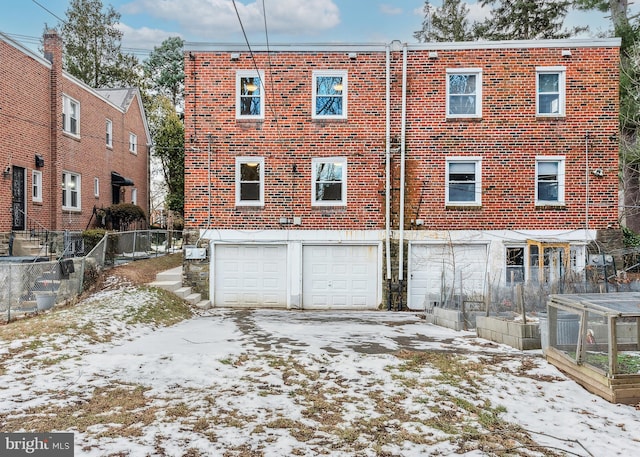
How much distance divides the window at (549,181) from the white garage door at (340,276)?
5.60 metres

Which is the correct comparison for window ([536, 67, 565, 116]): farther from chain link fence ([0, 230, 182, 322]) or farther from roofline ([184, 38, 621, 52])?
chain link fence ([0, 230, 182, 322])

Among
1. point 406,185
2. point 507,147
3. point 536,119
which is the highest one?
point 536,119

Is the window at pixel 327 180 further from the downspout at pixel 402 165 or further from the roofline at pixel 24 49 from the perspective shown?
the roofline at pixel 24 49

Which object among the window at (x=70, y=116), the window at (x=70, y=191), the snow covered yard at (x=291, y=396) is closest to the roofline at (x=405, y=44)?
the window at (x=70, y=116)

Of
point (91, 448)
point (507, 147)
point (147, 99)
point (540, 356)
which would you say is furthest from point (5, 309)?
point (147, 99)

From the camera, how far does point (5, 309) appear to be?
31.7ft

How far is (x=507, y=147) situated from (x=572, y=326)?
27.5 feet

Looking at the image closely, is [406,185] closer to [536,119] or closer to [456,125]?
[456,125]

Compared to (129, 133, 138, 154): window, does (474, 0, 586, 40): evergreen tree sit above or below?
above

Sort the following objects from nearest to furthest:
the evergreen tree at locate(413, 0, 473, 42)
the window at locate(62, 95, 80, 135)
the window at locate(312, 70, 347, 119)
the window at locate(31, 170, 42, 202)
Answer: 1. the window at locate(312, 70, 347, 119)
2. the window at locate(31, 170, 42, 202)
3. the window at locate(62, 95, 80, 135)
4. the evergreen tree at locate(413, 0, 473, 42)

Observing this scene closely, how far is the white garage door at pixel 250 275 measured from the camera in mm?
13906

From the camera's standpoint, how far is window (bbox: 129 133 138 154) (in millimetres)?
25438

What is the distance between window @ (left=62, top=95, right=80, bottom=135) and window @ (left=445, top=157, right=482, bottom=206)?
622 inches

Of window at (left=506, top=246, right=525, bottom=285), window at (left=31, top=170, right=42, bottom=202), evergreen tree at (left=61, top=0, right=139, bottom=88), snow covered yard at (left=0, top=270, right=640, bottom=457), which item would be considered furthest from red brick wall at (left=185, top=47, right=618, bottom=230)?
evergreen tree at (left=61, top=0, right=139, bottom=88)
